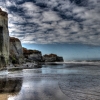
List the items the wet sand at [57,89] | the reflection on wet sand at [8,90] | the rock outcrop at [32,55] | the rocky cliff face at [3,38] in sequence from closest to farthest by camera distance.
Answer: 1. the wet sand at [57,89]
2. the reflection on wet sand at [8,90]
3. the rocky cliff face at [3,38]
4. the rock outcrop at [32,55]

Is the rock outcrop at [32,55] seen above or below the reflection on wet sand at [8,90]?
above

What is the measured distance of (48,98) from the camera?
10.3 metres

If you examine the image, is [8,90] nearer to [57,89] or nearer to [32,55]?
[57,89]

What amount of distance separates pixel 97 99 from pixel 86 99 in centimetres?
66

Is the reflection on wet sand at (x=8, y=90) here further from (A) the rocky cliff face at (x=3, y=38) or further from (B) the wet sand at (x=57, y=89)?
(A) the rocky cliff face at (x=3, y=38)

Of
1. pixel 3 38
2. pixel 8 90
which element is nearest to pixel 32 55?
pixel 3 38

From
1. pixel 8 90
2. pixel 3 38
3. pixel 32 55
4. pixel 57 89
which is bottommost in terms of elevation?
pixel 57 89

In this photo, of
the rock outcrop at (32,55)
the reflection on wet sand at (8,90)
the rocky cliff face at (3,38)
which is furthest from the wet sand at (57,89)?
the rock outcrop at (32,55)

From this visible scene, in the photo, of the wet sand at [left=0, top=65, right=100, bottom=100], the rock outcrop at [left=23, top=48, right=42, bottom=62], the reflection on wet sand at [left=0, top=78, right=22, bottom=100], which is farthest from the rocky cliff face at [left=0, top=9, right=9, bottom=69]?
the rock outcrop at [left=23, top=48, right=42, bottom=62]

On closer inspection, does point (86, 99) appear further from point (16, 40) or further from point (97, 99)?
point (16, 40)

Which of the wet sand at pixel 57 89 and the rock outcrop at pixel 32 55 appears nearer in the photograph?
the wet sand at pixel 57 89

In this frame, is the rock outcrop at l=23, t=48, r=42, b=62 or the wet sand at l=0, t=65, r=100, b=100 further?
the rock outcrop at l=23, t=48, r=42, b=62

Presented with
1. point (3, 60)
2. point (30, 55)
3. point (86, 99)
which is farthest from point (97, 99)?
point (30, 55)

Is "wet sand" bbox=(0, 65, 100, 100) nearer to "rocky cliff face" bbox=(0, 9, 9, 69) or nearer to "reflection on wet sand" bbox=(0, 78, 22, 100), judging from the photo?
"reflection on wet sand" bbox=(0, 78, 22, 100)
